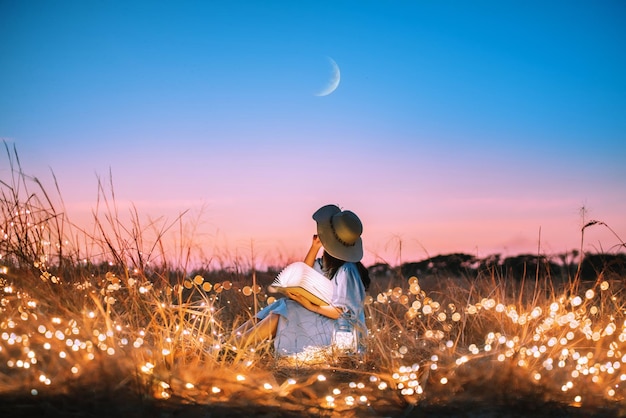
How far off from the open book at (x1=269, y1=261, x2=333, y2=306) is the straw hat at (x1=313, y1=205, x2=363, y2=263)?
0.74 feet

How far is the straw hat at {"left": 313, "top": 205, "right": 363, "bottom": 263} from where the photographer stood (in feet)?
16.6

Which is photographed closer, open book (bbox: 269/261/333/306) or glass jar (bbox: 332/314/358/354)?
open book (bbox: 269/261/333/306)

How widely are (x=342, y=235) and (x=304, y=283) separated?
474mm

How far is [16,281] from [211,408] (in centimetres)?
240

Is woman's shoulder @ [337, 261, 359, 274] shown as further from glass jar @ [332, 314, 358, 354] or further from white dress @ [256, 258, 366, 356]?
glass jar @ [332, 314, 358, 354]

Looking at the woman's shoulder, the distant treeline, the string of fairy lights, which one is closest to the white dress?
the woman's shoulder

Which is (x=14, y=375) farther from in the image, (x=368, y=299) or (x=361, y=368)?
(x=368, y=299)

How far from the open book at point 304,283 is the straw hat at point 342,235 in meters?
0.23

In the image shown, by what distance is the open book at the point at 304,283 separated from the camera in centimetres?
482

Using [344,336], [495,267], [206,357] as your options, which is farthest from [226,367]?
[495,267]

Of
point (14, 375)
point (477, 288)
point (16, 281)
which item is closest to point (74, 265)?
point (16, 281)

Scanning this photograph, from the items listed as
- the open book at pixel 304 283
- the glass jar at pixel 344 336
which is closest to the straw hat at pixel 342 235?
the open book at pixel 304 283

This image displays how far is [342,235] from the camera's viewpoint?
505 centimetres

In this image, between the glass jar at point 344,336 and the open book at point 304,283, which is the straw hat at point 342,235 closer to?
the open book at point 304,283
